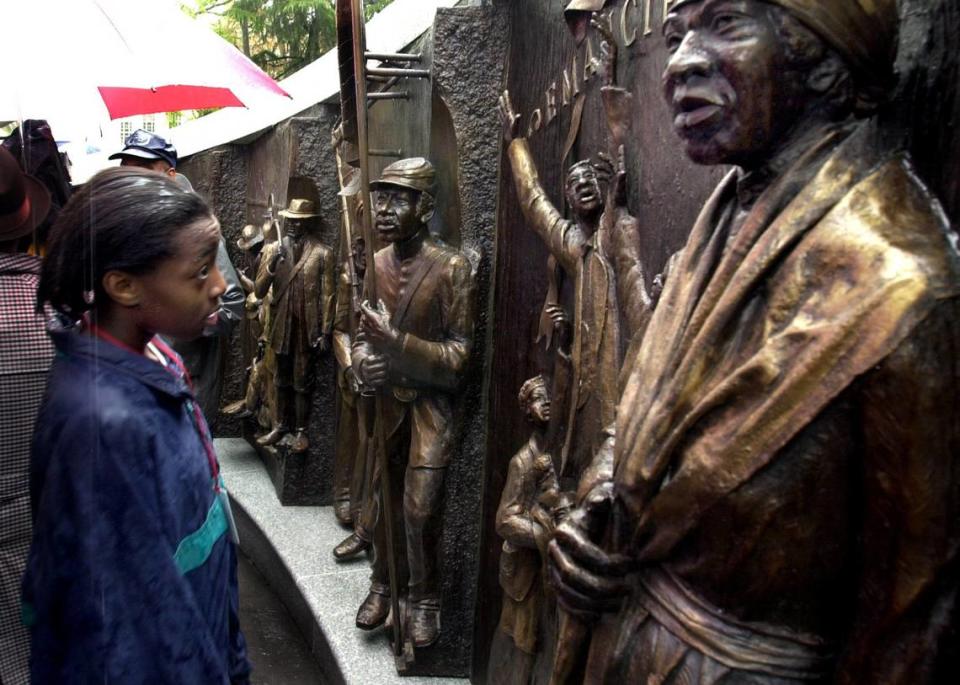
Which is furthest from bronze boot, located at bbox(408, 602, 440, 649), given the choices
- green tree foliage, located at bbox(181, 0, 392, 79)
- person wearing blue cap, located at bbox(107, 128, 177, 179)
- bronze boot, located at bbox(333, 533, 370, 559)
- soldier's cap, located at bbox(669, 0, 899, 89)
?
green tree foliage, located at bbox(181, 0, 392, 79)

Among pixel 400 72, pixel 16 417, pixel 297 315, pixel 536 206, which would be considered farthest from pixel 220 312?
pixel 536 206

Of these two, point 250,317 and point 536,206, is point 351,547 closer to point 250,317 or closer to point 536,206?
point 536,206

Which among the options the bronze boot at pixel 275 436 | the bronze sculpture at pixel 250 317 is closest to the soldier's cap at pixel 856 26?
the bronze boot at pixel 275 436

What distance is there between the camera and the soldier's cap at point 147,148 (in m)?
5.14

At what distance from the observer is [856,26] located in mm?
1174

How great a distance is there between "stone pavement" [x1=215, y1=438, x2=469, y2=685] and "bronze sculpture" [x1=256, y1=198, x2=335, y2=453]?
534mm

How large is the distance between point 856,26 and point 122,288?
146 cm

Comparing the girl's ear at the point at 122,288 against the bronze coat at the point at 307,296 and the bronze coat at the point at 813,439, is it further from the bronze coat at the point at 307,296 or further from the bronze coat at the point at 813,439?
the bronze coat at the point at 307,296

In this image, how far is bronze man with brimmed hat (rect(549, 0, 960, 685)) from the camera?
108 centimetres

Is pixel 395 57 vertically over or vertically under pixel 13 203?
over

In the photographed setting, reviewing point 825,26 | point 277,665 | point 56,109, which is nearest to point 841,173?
point 825,26

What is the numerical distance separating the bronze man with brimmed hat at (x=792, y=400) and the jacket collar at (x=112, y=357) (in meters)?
0.96

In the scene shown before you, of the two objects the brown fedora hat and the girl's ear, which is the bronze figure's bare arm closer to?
the girl's ear

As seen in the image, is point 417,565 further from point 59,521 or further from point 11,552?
point 59,521
